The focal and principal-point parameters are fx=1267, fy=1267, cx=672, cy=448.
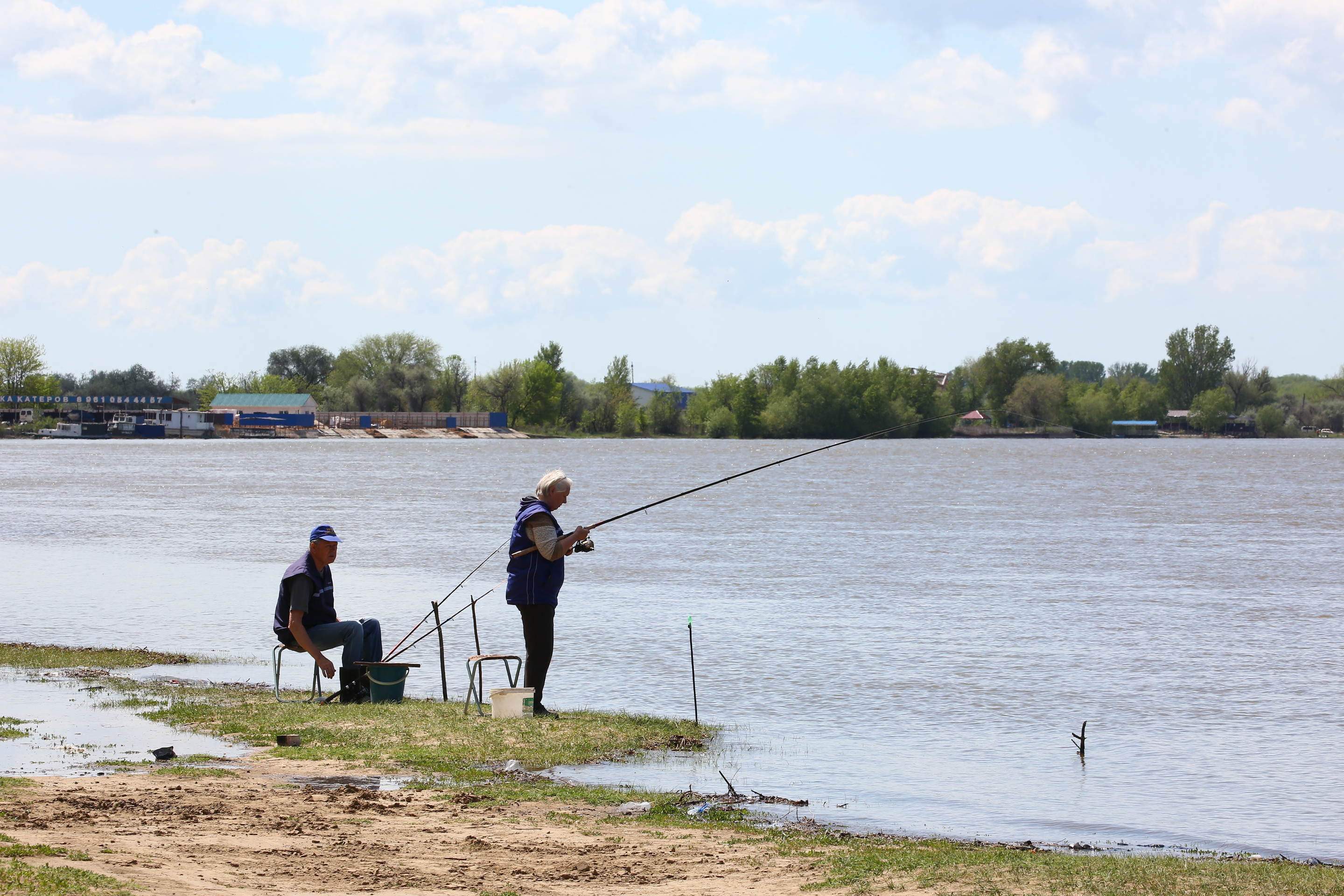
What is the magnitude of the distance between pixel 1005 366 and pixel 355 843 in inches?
5971

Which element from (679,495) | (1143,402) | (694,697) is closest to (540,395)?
(1143,402)

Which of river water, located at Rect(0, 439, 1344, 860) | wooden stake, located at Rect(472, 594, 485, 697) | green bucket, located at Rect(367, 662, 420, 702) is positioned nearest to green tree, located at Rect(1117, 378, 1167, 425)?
river water, located at Rect(0, 439, 1344, 860)

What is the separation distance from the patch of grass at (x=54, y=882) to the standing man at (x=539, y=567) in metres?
4.42

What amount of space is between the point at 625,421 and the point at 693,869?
145321 millimetres

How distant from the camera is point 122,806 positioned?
686 centimetres

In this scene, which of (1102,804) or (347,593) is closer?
(1102,804)

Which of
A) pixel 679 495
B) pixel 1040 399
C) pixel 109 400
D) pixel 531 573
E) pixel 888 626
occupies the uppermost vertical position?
pixel 1040 399

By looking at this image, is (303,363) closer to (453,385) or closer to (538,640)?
(453,385)

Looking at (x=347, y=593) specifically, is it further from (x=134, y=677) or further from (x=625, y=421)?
(x=625, y=421)

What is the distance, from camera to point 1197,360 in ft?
538

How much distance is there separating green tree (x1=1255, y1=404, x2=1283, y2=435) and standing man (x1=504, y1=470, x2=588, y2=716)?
571 feet

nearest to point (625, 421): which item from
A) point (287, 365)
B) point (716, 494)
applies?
point (287, 365)

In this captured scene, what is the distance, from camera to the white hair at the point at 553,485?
932cm

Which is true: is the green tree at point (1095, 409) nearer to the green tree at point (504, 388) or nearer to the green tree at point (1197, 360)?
the green tree at point (1197, 360)
